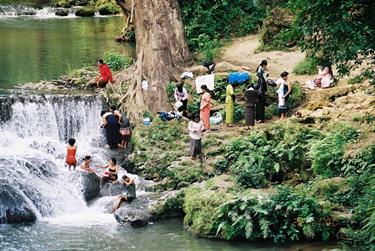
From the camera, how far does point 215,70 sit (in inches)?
854

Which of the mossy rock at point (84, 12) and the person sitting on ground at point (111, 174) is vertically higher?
the mossy rock at point (84, 12)

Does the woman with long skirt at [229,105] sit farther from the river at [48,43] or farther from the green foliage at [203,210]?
the river at [48,43]

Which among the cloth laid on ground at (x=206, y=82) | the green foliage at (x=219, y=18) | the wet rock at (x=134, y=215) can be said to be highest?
the green foliage at (x=219, y=18)

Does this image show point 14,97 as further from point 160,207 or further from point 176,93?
point 160,207

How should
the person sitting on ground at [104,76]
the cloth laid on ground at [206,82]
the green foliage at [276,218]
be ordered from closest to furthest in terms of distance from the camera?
1. the green foliage at [276,218]
2. the cloth laid on ground at [206,82]
3. the person sitting on ground at [104,76]

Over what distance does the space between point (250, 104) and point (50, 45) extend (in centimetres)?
1630

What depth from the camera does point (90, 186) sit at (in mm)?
16906

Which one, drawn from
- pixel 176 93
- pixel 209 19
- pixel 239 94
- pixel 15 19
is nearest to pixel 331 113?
pixel 239 94

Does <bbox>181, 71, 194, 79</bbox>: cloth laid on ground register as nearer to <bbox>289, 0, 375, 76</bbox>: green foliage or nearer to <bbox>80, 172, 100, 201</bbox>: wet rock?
<bbox>80, 172, 100, 201</bbox>: wet rock

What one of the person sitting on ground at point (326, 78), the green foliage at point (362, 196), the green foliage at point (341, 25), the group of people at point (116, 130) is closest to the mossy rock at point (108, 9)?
the group of people at point (116, 130)

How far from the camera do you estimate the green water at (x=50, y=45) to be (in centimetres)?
2681

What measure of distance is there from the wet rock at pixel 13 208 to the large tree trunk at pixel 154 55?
5.21m

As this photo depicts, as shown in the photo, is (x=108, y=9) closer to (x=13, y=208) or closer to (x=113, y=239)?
(x=13, y=208)

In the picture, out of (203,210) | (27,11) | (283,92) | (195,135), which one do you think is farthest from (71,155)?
(27,11)
